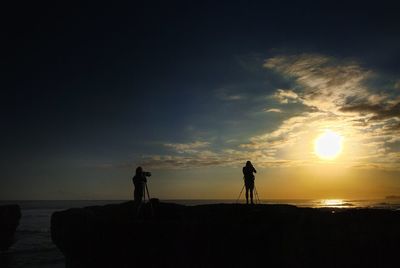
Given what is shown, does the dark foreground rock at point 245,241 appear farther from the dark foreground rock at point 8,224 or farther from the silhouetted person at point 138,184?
the dark foreground rock at point 8,224

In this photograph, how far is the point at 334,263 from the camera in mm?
12789

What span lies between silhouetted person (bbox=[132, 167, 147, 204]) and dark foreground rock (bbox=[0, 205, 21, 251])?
35.2m

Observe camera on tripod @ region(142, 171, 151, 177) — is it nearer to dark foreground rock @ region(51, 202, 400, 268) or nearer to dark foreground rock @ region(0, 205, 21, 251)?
dark foreground rock @ region(51, 202, 400, 268)

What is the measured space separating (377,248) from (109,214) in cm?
1574

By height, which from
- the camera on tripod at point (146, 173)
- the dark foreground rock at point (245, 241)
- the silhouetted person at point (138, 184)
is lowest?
the dark foreground rock at point (245, 241)

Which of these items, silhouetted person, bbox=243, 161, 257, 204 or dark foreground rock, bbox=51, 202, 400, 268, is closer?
dark foreground rock, bbox=51, 202, 400, 268

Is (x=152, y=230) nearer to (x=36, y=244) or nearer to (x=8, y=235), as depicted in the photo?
(x=36, y=244)

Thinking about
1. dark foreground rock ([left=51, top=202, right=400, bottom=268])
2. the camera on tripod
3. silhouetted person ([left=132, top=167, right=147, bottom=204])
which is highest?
the camera on tripod

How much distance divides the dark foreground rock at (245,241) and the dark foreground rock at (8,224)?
35497 mm

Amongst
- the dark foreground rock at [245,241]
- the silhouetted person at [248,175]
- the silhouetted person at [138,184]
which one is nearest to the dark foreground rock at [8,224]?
the silhouetted person at [138,184]

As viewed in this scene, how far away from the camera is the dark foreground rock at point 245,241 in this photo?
1288 cm

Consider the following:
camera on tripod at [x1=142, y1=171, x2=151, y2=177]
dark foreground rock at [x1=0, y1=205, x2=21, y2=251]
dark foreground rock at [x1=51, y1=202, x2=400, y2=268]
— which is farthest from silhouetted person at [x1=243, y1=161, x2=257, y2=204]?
dark foreground rock at [x1=0, y1=205, x2=21, y2=251]

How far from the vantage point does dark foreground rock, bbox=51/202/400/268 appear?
507 inches

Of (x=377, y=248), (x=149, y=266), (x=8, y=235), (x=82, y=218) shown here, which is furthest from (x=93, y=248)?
(x=8, y=235)
